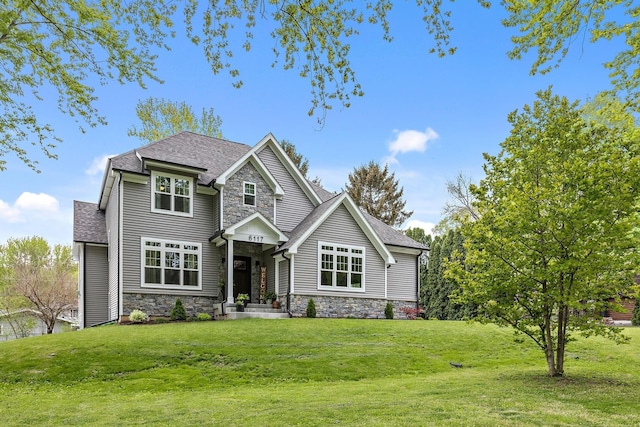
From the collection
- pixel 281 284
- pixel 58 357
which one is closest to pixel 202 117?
pixel 281 284

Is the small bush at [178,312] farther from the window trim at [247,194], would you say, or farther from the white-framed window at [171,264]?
the window trim at [247,194]

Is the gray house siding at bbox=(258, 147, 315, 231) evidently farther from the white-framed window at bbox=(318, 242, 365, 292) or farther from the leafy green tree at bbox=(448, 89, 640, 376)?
the leafy green tree at bbox=(448, 89, 640, 376)

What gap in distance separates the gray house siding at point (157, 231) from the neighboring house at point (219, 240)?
4cm

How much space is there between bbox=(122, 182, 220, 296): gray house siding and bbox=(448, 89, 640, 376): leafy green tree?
1139 cm

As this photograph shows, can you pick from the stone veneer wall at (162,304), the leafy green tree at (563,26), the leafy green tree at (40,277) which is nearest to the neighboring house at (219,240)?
the stone veneer wall at (162,304)

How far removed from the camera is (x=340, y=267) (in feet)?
65.7

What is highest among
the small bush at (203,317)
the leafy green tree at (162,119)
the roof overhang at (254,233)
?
the leafy green tree at (162,119)

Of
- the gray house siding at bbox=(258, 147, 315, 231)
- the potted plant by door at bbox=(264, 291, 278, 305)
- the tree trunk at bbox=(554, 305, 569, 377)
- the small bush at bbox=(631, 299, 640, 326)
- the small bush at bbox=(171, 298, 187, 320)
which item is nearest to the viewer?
the tree trunk at bbox=(554, 305, 569, 377)

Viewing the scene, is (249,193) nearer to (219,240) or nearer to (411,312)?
(219,240)

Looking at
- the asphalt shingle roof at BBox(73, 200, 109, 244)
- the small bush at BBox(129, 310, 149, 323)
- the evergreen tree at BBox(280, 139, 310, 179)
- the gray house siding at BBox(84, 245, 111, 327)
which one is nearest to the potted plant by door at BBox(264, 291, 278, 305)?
the small bush at BBox(129, 310, 149, 323)

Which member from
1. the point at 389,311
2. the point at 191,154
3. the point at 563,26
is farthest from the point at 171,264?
the point at 563,26

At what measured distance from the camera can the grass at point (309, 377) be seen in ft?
22.0

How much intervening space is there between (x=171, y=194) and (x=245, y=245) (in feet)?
→ 12.3

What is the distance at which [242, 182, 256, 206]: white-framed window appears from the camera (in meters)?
19.5
